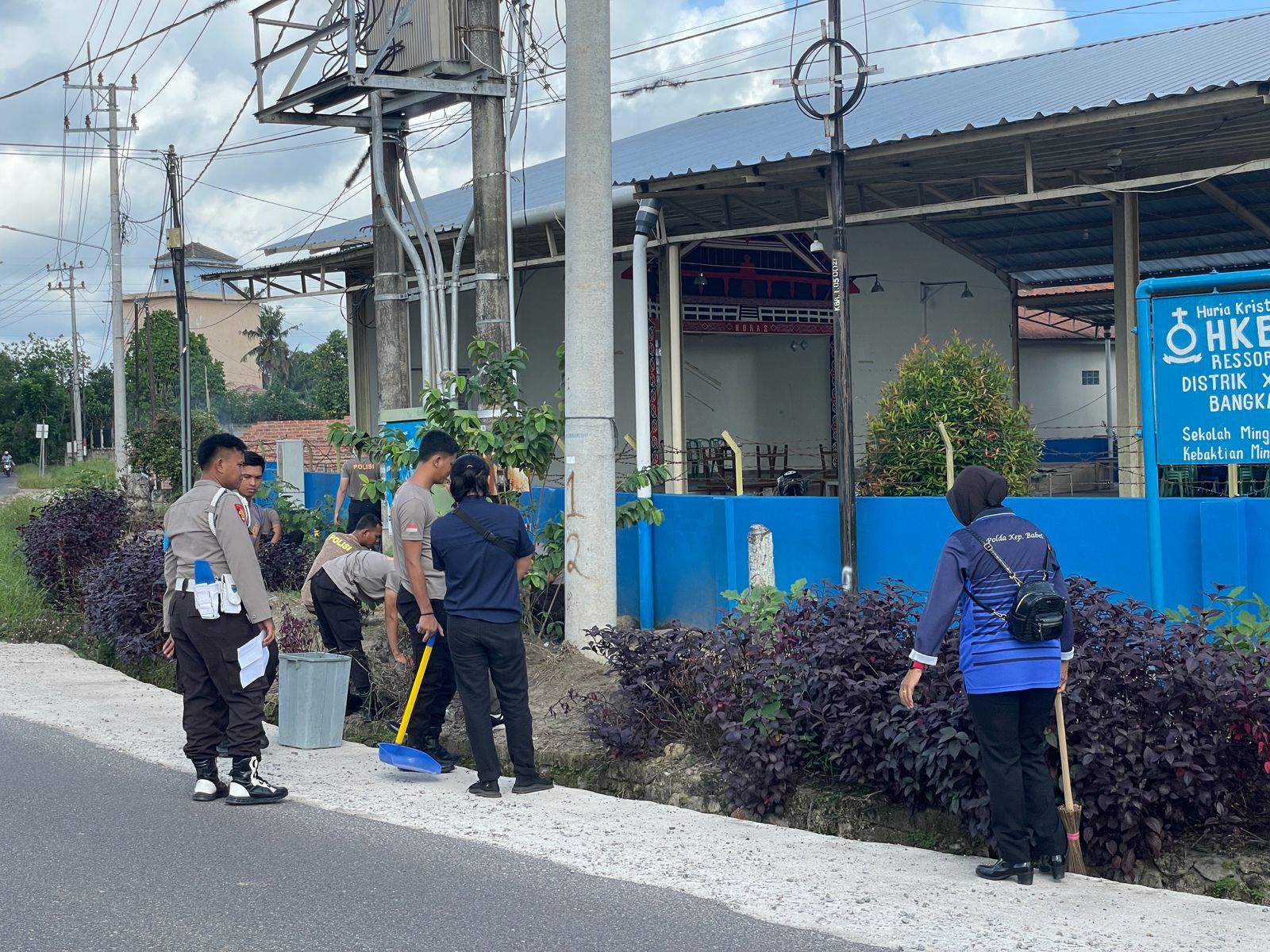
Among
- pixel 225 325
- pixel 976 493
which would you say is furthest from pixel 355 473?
pixel 225 325

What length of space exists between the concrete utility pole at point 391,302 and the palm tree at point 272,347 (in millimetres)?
77408

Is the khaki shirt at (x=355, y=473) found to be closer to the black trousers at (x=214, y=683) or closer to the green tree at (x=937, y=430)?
the green tree at (x=937, y=430)

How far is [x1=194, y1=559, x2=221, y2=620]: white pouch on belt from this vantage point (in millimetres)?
6637

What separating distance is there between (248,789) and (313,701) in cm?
129

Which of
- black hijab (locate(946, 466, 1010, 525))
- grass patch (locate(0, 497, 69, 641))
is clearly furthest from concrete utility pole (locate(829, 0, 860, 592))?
grass patch (locate(0, 497, 69, 641))

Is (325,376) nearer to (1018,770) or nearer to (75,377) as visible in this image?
(75,377)

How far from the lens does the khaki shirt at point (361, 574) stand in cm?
862

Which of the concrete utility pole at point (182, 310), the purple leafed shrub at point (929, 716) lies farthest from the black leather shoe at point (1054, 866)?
the concrete utility pole at point (182, 310)

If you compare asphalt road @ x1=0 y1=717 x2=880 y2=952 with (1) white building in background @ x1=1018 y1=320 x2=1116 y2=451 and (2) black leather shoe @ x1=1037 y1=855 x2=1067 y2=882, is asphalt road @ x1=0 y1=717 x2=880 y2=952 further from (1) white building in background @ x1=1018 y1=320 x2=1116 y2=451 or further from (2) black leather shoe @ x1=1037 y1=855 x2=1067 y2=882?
(1) white building in background @ x1=1018 y1=320 x2=1116 y2=451

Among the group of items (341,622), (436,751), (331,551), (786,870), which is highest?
(331,551)

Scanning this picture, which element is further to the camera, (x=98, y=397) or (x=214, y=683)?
(x=98, y=397)

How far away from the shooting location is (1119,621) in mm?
5906

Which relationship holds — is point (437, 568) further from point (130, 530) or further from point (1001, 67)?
point (1001, 67)

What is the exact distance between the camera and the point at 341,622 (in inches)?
348
